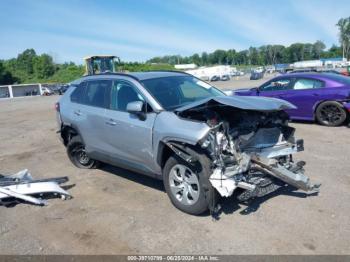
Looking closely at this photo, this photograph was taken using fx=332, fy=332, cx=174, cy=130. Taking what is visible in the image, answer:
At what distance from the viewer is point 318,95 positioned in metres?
9.39

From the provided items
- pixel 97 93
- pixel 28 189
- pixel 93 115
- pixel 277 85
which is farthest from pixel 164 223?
pixel 277 85

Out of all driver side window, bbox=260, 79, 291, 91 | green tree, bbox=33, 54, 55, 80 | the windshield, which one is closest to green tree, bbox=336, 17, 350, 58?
green tree, bbox=33, 54, 55, 80

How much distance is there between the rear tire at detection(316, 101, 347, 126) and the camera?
9.20 meters

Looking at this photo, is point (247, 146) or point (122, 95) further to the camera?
point (122, 95)

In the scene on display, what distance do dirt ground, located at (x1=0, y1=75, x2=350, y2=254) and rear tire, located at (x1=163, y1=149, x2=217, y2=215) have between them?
166 mm

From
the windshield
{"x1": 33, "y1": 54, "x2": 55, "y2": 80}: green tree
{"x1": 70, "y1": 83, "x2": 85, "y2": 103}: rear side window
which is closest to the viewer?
the windshield

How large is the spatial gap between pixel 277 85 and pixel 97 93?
667 centimetres

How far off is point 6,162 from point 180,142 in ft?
17.1

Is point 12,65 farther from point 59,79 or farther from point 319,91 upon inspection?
point 319,91

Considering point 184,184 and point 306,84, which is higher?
point 306,84

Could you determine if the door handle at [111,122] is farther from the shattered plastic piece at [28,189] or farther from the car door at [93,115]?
the shattered plastic piece at [28,189]

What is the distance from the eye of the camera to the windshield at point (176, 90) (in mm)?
4820

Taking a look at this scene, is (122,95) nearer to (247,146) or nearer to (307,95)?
(247,146)

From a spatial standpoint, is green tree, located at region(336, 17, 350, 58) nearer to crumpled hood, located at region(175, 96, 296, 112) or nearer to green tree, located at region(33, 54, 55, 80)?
green tree, located at region(33, 54, 55, 80)
